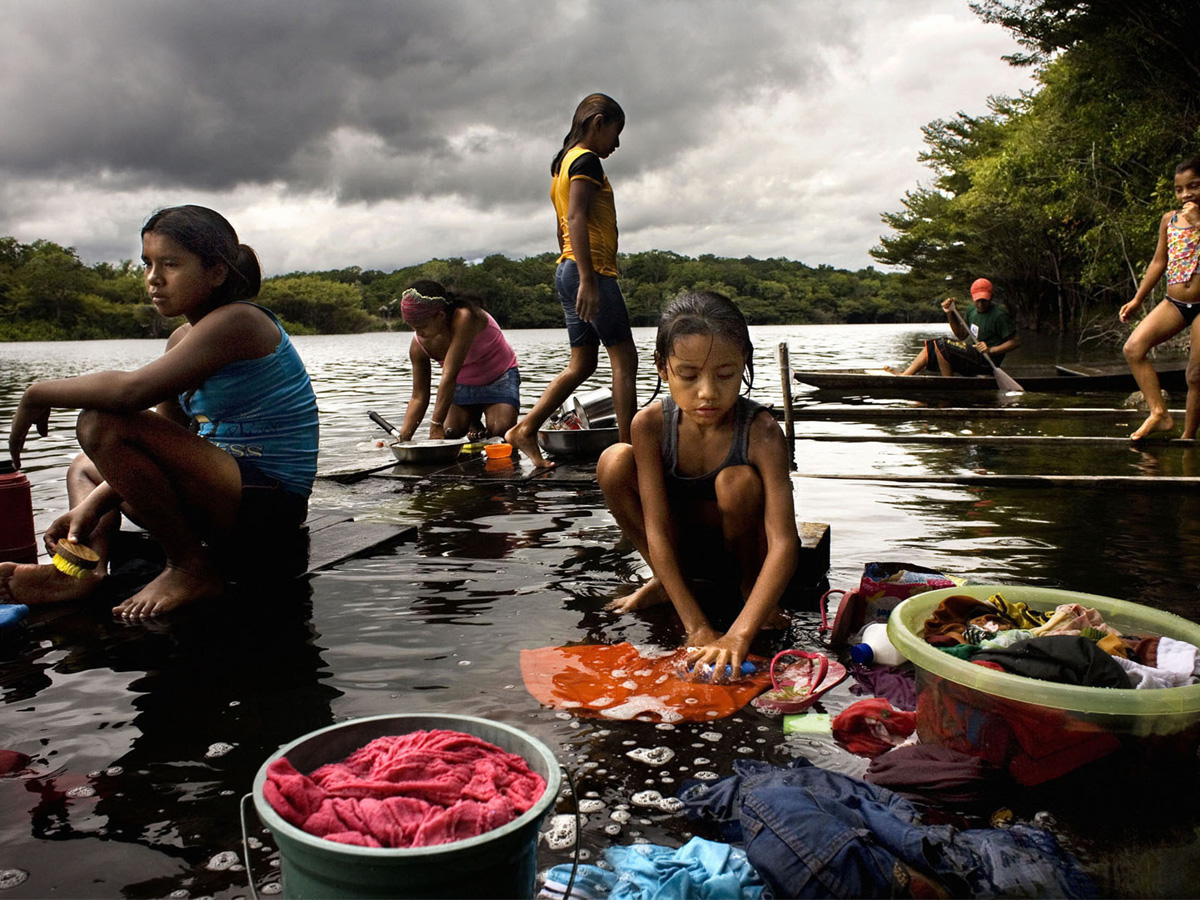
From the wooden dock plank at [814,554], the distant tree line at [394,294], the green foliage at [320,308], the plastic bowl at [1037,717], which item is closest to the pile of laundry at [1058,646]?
the plastic bowl at [1037,717]

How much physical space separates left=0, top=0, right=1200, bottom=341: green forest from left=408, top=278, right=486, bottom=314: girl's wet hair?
18cm

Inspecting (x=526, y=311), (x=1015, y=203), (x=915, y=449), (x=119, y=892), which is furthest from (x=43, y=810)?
(x=526, y=311)

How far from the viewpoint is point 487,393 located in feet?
26.7

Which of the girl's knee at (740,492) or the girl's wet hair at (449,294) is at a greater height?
the girl's wet hair at (449,294)

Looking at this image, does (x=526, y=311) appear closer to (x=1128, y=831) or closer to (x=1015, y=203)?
(x=1015, y=203)

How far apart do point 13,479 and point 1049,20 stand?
23142 mm

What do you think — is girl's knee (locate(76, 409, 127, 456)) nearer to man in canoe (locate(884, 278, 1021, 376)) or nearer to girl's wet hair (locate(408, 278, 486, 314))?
girl's wet hair (locate(408, 278, 486, 314))

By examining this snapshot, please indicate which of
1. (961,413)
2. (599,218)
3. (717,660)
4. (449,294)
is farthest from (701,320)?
(961,413)

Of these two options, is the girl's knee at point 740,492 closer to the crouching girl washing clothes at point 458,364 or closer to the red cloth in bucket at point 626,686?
the red cloth in bucket at point 626,686

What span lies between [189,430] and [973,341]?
44.3ft

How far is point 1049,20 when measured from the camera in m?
20.0

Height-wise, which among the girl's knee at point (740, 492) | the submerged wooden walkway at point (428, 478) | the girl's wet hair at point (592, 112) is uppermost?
the girl's wet hair at point (592, 112)

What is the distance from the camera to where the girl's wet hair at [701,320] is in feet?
9.71

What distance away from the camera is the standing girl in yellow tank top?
225 inches
